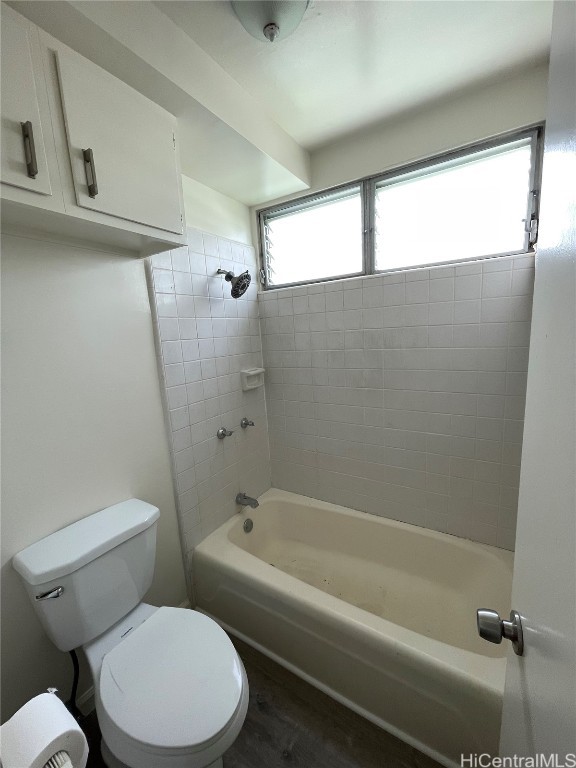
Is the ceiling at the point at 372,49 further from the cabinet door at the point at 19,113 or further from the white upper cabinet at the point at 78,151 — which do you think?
the cabinet door at the point at 19,113

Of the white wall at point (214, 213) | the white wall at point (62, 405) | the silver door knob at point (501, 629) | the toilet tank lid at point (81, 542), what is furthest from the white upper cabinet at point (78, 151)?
the silver door knob at point (501, 629)

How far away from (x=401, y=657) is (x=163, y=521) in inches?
43.4

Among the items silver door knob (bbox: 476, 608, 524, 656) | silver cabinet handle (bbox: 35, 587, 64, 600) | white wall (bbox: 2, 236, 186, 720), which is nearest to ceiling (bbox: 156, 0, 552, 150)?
white wall (bbox: 2, 236, 186, 720)

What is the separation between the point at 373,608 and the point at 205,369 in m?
1.50

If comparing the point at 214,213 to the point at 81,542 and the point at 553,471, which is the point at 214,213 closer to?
the point at 81,542

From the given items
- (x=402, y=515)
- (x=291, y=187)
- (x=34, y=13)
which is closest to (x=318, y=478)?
(x=402, y=515)

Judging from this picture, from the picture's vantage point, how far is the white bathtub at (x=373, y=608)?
3.31 feet

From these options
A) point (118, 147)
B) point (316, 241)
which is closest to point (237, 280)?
point (316, 241)

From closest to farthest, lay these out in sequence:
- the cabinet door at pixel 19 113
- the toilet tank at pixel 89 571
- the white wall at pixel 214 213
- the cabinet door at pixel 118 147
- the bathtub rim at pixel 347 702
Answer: the cabinet door at pixel 19 113
the cabinet door at pixel 118 147
the toilet tank at pixel 89 571
the bathtub rim at pixel 347 702
the white wall at pixel 214 213

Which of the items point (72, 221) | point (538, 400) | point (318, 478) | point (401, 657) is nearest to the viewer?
point (538, 400)

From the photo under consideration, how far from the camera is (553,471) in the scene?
1.43ft

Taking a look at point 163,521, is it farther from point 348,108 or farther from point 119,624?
point 348,108

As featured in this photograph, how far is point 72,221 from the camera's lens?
0.94m

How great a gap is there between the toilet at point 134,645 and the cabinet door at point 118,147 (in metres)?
1.07
